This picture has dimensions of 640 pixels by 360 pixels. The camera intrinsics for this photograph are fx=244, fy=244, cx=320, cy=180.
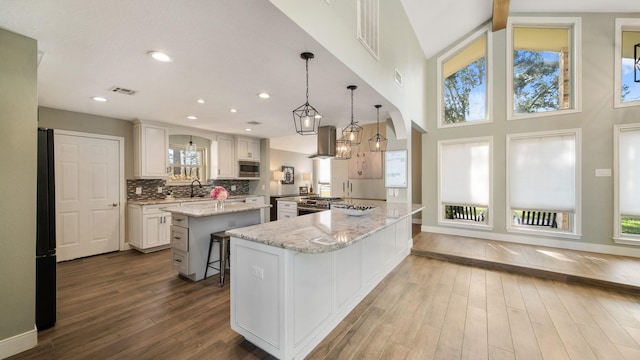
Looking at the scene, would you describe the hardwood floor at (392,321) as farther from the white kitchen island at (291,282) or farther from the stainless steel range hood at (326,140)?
the stainless steel range hood at (326,140)

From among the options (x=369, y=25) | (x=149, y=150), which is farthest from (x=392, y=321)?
(x=149, y=150)

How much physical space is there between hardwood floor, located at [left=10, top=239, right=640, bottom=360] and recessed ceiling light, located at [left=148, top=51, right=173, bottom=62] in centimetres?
244

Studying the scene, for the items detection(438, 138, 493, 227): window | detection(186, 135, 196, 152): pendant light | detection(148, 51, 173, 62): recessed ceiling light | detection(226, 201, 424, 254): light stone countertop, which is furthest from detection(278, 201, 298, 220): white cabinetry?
detection(148, 51, 173, 62): recessed ceiling light

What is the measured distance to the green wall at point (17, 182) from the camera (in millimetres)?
1787

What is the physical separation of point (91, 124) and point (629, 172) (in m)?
8.93

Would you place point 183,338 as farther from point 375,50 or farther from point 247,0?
point 375,50

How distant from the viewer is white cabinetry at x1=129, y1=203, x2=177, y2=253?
4297mm

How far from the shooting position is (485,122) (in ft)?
16.5

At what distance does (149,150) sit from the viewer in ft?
15.3

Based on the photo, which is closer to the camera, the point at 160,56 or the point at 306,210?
the point at 160,56

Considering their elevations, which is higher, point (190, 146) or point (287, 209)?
point (190, 146)

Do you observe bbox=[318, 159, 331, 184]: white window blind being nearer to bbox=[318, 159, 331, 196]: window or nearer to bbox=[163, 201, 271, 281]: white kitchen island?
bbox=[318, 159, 331, 196]: window

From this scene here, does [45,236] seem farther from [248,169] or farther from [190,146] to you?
[248,169]

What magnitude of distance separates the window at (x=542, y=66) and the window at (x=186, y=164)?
267 inches
